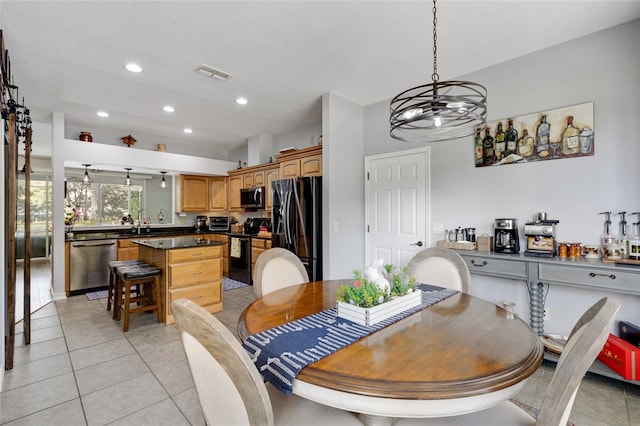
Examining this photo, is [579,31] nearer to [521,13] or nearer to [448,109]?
[521,13]

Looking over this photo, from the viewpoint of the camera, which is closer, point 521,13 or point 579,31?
point 521,13

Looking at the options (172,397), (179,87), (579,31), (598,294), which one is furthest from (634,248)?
(179,87)

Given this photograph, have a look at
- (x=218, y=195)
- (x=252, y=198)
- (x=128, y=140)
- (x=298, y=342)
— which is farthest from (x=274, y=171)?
(x=298, y=342)

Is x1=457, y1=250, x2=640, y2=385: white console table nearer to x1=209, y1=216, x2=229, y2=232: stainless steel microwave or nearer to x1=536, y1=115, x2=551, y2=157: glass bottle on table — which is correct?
x1=536, y1=115, x2=551, y2=157: glass bottle on table

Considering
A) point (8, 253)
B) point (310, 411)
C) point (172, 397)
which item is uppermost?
point (8, 253)

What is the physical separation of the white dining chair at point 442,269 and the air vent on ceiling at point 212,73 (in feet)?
8.82

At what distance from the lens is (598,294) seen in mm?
2471

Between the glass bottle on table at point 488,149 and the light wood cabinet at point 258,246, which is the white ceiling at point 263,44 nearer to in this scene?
the glass bottle on table at point 488,149

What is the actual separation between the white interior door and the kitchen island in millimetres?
2017

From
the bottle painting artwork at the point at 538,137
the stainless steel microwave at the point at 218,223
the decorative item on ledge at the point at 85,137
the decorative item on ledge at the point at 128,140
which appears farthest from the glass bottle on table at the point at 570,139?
the decorative item on ledge at the point at 85,137

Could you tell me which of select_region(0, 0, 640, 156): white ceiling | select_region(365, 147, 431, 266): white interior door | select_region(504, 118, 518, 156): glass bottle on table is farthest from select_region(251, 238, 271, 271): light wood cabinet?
select_region(504, 118, 518, 156): glass bottle on table

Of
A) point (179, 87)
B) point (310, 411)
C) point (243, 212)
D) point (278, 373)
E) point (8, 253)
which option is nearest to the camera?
point (278, 373)

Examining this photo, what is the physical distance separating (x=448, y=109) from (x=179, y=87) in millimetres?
3137

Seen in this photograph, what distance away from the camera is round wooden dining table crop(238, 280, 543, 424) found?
35.2 inches
